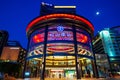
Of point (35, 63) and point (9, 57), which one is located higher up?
point (9, 57)

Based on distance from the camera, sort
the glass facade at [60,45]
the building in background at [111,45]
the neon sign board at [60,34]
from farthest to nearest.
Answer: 1. the building in background at [111,45]
2. the neon sign board at [60,34]
3. the glass facade at [60,45]

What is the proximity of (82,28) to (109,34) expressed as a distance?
6875cm

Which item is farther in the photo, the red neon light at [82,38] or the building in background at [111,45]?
the building in background at [111,45]

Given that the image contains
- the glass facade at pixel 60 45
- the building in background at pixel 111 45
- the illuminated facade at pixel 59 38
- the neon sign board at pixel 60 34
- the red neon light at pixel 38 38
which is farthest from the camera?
the building in background at pixel 111 45

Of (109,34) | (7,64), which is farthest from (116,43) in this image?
(7,64)

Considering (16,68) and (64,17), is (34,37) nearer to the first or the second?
(64,17)

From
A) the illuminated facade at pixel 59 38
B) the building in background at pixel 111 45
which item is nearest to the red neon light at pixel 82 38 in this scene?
the illuminated facade at pixel 59 38

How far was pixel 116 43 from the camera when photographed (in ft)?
331

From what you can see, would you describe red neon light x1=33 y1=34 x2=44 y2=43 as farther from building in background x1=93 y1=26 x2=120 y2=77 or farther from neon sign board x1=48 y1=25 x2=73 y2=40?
building in background x1=93 y1=26 x2=120 y2=77

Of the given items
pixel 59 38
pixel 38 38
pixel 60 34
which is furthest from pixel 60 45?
pixel 38 38

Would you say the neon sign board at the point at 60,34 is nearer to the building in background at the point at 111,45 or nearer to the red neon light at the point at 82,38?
the red neon light at the point at 82,38

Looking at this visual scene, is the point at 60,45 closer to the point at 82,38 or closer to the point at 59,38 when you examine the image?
the point at 59,38

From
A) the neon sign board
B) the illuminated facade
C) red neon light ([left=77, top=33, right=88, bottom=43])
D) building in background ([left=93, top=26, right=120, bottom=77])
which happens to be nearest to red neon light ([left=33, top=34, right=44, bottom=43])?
the illuminated facade

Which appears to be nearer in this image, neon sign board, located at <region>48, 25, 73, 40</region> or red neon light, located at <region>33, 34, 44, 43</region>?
neon sign board, located at <region>48, 25, 73, 40</region>
